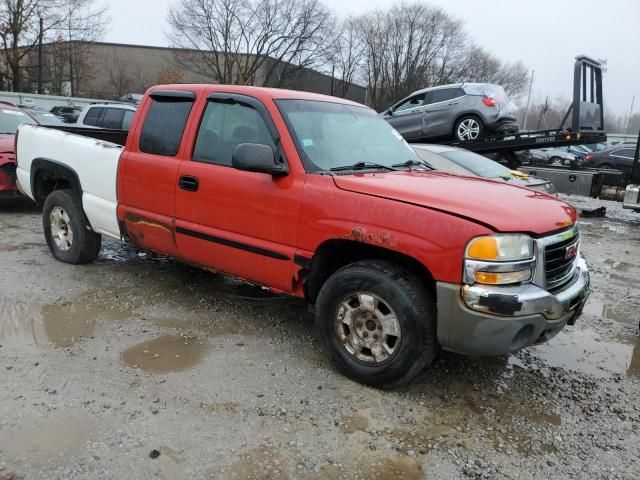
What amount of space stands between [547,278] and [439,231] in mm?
788

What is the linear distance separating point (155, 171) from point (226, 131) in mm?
758

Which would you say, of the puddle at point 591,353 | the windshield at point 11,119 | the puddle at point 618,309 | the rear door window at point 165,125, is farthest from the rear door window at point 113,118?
the puddle at point 591,353

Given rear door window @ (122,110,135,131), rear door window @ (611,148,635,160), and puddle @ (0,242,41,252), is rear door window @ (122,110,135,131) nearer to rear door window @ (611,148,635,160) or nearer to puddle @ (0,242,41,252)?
puddle @ (0,242,41,252)

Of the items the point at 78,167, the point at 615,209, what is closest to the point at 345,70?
the point at 615,209

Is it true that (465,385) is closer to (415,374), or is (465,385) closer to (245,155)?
(415,374)

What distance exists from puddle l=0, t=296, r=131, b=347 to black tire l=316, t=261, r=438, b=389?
192 cm

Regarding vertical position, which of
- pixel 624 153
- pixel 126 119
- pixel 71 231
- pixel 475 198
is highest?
pixel 624 153

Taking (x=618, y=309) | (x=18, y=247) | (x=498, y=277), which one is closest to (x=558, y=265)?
(x=498, y=277)

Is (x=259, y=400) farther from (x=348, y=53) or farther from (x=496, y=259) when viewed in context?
(x=348, y=53)

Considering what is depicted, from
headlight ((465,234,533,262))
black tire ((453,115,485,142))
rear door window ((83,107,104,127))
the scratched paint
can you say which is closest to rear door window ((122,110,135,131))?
rear door window ((83,107,104,127))

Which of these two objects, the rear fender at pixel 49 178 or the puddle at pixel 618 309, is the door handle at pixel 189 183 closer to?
the rear fender at pixel 49 178

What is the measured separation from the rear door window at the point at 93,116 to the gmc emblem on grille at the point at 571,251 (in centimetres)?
1114

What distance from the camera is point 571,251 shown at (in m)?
3.55

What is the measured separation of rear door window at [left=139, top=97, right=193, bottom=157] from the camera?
4.44m
